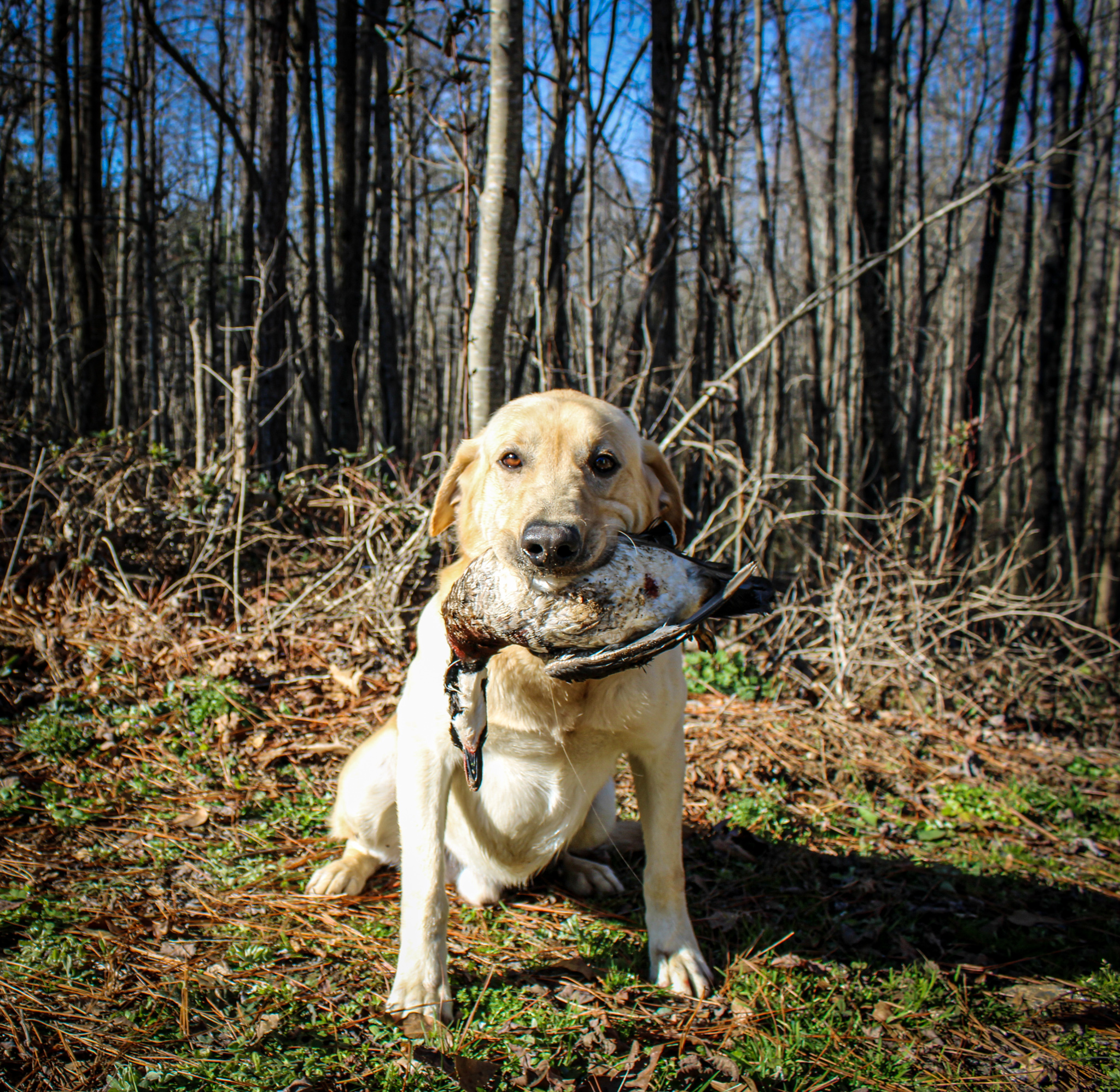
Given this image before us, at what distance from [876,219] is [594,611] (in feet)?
22.7

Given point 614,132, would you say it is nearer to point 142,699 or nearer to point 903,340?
point 142,699

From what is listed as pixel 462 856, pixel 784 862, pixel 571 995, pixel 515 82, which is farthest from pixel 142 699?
pixel 515 82

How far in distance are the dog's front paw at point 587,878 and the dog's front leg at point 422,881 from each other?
0.87 m

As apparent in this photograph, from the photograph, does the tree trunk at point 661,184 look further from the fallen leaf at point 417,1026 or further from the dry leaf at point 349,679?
the fallen leaf at point 417,1026

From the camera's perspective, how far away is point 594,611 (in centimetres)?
181

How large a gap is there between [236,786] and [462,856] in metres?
1.44

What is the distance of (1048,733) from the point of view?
199 inches

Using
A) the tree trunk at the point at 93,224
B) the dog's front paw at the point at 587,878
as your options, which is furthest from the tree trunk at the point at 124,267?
the dog's front paw at the point at 587,878

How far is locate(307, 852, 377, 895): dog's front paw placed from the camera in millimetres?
2820

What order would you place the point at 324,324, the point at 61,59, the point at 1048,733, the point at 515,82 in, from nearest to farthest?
the point at 515,82 < the point at 1048,733 < the point at 61,59 < the point at 324,324

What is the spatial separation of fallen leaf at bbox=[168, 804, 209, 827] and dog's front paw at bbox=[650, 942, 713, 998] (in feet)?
6.67

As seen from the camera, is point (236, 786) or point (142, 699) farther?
point (142, 699)

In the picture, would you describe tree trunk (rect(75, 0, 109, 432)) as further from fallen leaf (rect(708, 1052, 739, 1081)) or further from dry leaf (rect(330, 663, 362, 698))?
fallen leaf (rect(708, 1052, 739, 1081))

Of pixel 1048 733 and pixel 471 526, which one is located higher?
pixel 471 526
